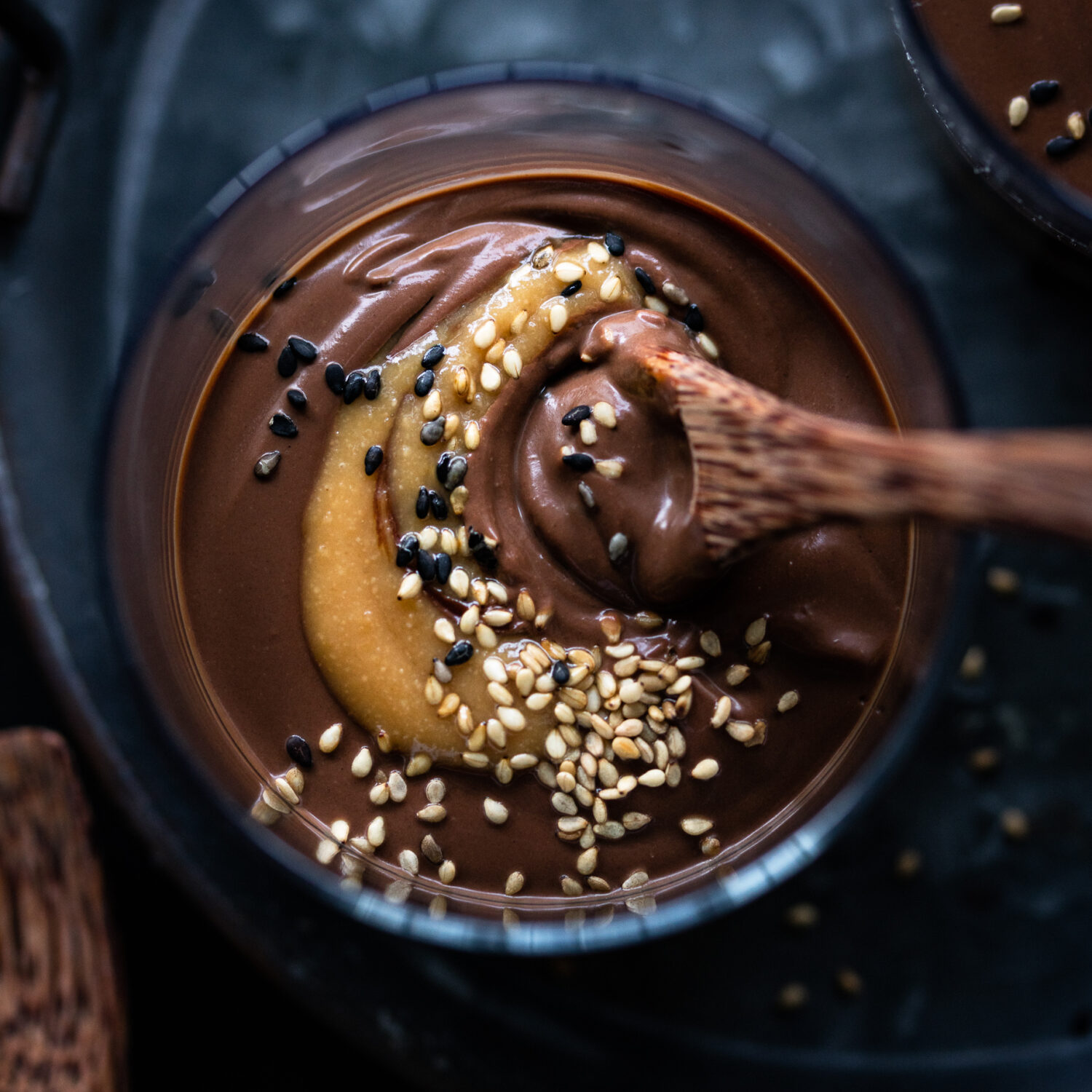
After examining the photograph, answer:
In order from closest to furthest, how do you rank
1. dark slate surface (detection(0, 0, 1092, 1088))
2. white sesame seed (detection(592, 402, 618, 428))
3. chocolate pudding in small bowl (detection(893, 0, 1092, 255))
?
1. white sesame seed (detection(592, 402, 618, 428))
2. chocolate pudding in small bowl (detection(893, 0, 1092, 255))
3. dark slate surface (detection(0, 0, 1092, 1088))

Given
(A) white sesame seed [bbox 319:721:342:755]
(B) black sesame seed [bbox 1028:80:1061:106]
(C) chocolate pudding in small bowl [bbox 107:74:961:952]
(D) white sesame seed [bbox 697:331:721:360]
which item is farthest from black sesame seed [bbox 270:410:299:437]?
(B) black sesame seed [bbox 1028:80:1061:106]

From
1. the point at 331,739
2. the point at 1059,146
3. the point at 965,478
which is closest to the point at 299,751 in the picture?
the point at 331,739

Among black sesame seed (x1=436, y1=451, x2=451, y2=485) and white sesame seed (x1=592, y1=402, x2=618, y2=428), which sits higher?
white sesame seed (x1=592, y1=402, x2=618, y2=428)

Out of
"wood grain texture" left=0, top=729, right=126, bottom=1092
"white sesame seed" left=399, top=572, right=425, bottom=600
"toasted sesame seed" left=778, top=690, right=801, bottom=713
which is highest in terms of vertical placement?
"white sesame seed" left=399, top=572, right=425, bottom=600

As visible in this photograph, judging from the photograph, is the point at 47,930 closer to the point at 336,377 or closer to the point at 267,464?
the point at 267,464

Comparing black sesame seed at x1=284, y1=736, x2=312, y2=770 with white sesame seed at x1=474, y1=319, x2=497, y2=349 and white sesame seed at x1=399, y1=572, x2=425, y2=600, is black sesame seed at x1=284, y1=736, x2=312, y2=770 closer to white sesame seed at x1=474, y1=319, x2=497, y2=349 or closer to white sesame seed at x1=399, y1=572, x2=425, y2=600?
white sesame seed at x1=399, y1=572, x2=425, y2=600

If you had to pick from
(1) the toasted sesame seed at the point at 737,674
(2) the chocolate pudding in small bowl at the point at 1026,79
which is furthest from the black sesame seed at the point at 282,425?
(2) the chocolate pudding in small bowl at the point at 1026,79

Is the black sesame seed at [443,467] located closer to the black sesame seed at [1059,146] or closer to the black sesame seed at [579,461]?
the black sesame seed at [579,461]
